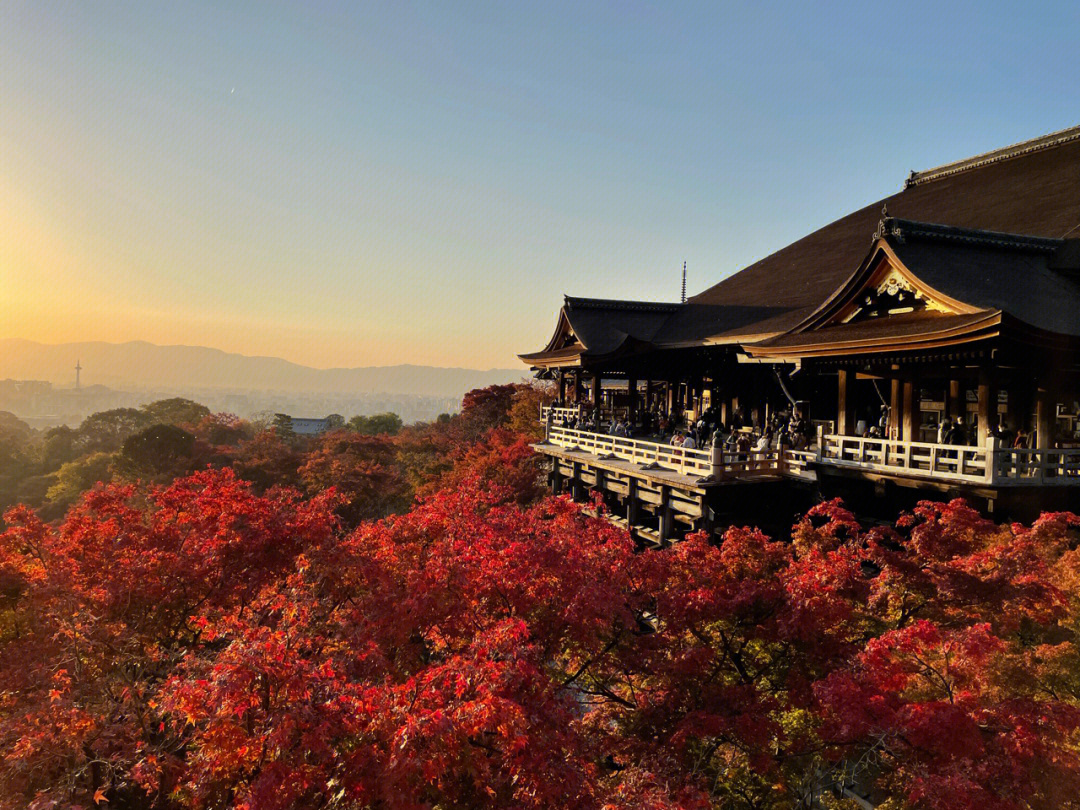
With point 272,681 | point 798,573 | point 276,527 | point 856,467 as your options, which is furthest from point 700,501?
point 272,681

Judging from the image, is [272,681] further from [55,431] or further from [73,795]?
[55,431]

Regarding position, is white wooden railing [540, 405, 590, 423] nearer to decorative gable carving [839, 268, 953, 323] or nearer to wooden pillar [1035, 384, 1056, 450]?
decorative gable carving [839, 268, 953, 323]

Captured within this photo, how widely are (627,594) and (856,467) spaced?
20.6ft

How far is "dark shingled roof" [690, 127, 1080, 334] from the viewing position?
1566 centimetres

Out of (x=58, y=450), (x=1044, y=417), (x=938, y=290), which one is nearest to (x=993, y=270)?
(x=938, y=290)

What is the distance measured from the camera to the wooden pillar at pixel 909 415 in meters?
11.9

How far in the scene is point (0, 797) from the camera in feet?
20.6

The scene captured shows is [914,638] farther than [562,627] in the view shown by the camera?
No

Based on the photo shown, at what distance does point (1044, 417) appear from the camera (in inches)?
444

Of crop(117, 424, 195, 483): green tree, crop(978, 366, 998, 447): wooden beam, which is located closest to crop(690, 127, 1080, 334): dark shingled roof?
crop(978, 366, 998, 447): wooden beam

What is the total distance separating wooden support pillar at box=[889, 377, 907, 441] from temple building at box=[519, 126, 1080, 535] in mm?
28

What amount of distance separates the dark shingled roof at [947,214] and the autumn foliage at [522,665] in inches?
364

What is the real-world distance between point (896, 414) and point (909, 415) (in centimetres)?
32

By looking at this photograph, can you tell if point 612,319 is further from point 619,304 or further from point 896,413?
point 896,413
